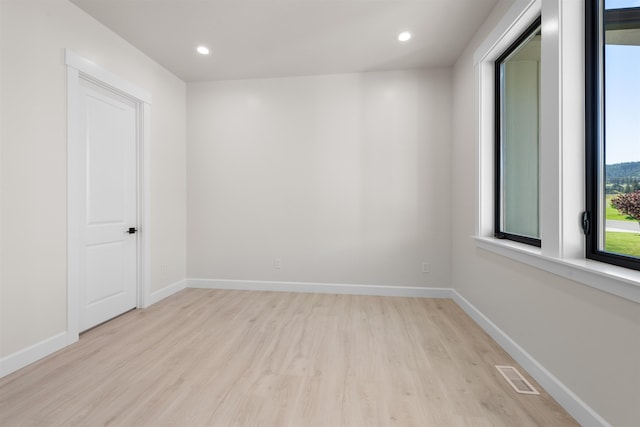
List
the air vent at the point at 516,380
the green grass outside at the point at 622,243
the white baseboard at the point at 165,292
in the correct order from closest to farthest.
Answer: the green grass outside at the point at 622,243
the air vent at the point at 516,380
the white baseboard at the point at 165,292

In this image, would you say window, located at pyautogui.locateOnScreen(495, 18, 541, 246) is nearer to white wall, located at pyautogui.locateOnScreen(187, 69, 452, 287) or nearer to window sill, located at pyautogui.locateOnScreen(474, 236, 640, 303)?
window sill, located at pyautogui.locateOnScreen(474, 236, 640, 303)

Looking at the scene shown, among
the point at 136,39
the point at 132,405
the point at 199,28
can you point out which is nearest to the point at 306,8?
the point at 199,28

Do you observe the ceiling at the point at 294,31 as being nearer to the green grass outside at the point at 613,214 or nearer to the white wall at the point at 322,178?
the white wall at the point at 322,178

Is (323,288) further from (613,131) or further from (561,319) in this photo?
(613,131)

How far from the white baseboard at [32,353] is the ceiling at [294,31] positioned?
2.77 meters

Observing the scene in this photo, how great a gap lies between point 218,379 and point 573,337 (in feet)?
6.99

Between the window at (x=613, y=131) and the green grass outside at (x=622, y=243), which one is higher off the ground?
the window at (x=613, y=131)

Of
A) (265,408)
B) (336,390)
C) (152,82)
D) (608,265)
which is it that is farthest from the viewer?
(152,82)

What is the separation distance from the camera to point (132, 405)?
5.31ft

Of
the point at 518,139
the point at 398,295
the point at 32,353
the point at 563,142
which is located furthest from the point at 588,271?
the point at 32,353

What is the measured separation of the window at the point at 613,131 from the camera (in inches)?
54.4

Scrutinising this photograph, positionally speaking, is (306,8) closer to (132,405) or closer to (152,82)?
(152,82)

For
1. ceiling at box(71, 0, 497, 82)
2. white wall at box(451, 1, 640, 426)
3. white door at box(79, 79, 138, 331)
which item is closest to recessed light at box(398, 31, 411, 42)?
ceiling at box(71, 0, 497, 82)

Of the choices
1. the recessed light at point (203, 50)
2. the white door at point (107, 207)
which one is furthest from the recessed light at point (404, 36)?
the white door at point (107, 207)
